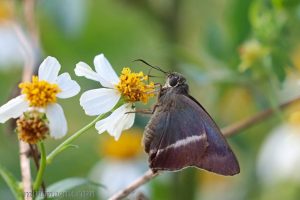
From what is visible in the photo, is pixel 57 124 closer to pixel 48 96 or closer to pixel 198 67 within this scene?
pixel 48 96

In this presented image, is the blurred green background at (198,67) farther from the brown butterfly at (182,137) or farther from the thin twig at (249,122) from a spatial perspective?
the brown butterfly at (182,137)

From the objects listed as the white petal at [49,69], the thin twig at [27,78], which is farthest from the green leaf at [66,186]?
the white petal at [49,69]

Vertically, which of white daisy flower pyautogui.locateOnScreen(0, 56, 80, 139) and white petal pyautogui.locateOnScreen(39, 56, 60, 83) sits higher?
white petal pyautogui.locateOnScreen(39, 56, 60, 83)

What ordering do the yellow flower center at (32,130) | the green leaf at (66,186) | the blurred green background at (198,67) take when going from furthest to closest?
the blurred green background at (198,67)
the green leaf at (66,186)
the yellow flower center at (32,130)

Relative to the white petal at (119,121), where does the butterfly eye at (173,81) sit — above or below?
above

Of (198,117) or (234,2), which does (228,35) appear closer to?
(234,2)

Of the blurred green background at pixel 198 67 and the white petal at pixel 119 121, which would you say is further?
the blurred green background at pixel 198 67

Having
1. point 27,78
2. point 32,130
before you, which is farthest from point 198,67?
point 32,130

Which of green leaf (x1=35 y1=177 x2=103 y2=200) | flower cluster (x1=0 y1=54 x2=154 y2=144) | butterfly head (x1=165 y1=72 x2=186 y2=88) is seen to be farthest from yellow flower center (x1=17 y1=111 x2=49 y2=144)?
butterfly head (x1=165 y1=72 x2=186 y2=88)

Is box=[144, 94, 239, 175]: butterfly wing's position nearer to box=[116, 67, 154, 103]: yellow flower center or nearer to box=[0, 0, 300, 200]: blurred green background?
box=[116, 67, 154, 103]: yellow flower center
